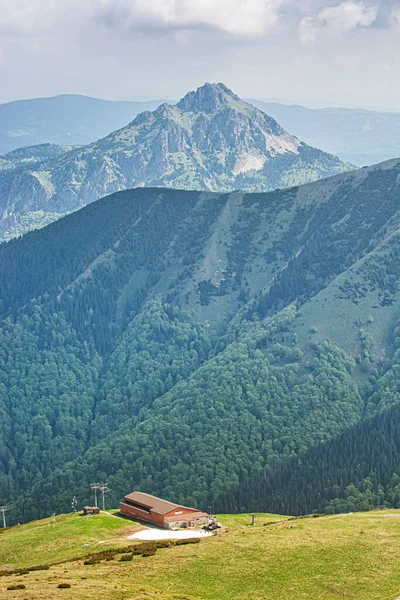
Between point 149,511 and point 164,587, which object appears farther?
point 149,511

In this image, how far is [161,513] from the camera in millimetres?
148875

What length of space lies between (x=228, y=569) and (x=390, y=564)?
68.7 feet

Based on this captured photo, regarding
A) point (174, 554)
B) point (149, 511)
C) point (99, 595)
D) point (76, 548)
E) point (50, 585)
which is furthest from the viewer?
point (149, 511)

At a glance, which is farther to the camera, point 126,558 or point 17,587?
point 126,558

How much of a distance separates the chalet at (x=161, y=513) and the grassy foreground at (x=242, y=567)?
12.2 meters

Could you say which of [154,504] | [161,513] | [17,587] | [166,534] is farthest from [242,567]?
[154,504]

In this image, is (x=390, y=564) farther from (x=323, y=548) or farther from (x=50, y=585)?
(x=50, y=585)

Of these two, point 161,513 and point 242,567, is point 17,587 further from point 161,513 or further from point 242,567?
point 161,513

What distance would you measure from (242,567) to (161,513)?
4638 cm

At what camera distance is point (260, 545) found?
115375 millimetres

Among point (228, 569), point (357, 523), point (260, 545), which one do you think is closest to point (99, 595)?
point (228, 569)

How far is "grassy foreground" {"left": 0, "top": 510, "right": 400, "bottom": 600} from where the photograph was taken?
92.6 m

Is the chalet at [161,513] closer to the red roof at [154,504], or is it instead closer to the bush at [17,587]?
the red roof at [154,504]

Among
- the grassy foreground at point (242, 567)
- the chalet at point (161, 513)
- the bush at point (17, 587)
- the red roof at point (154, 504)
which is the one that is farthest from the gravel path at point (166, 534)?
the bush at point (17, 587)
